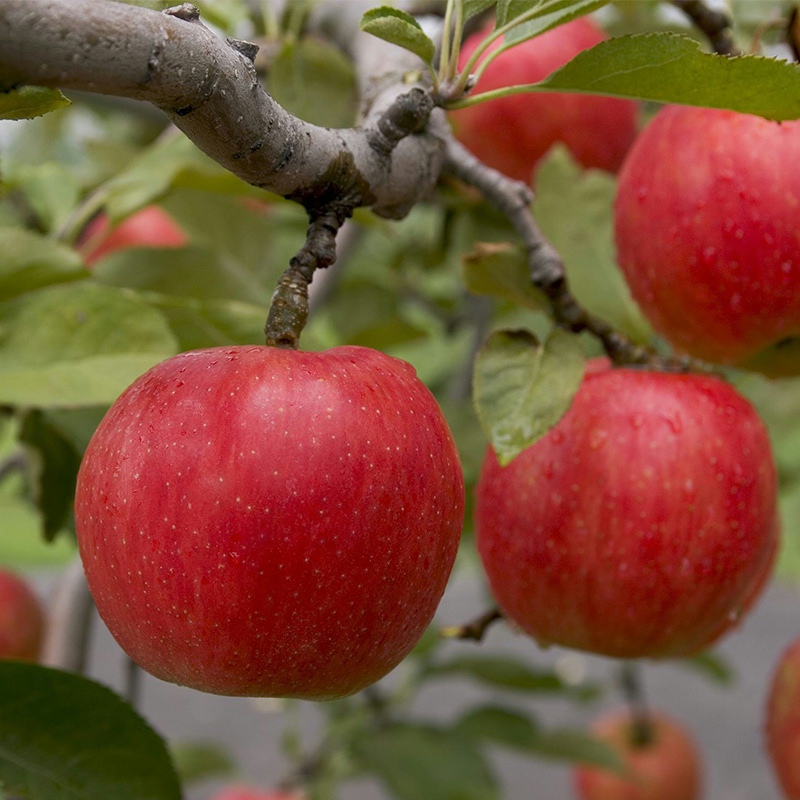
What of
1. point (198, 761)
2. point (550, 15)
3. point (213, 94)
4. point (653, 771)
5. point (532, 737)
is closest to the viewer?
point (213, 94)

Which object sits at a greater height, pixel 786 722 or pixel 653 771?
pixel 786 722

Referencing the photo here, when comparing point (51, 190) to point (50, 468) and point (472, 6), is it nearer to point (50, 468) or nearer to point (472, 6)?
point (50, 468)

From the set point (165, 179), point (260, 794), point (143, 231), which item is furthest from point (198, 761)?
point (165, 179)

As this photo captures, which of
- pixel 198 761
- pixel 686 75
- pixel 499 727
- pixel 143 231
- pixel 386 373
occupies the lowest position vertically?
pixel 198 761

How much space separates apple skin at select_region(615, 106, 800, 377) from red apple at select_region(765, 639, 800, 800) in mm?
436

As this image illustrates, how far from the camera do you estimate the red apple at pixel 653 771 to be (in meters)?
1.50

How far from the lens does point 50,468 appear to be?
634 millimetres

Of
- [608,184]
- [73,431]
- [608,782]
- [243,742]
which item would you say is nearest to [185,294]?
[73,431]

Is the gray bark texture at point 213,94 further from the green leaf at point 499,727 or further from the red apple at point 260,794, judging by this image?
the red apple at point 260,794

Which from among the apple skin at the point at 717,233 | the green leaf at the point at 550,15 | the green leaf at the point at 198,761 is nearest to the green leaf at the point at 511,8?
the green leaf at the point at 550,15

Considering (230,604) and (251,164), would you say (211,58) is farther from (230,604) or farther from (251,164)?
(230,604)

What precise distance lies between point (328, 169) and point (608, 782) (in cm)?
139

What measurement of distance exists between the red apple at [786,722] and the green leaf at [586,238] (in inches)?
14.4

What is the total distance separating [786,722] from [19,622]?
29.2 inches
